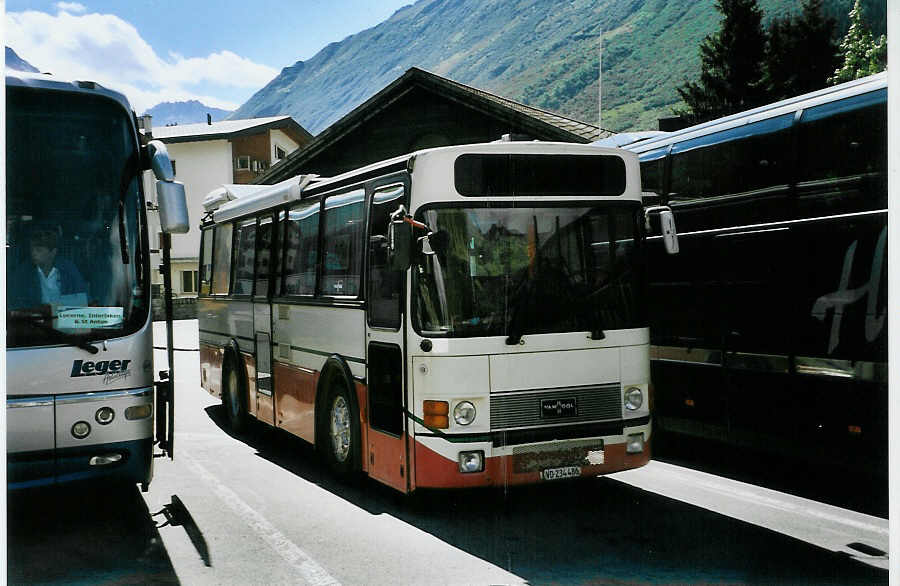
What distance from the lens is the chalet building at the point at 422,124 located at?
2053 cm

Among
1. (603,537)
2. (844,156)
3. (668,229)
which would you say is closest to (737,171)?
(844,156)

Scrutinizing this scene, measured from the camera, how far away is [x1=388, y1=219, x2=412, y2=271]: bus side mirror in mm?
6613

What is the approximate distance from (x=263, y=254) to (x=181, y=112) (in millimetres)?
2949

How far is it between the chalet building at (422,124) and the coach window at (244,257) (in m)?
9.73

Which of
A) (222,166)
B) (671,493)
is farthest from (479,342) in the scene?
(222,166)

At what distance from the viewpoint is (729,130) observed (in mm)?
8492

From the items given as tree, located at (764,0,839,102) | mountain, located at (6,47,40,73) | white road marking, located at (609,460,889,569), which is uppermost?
tree, located at (764,0,839,102)

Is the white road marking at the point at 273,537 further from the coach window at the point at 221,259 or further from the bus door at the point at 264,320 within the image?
the coach window at the point at 221,259

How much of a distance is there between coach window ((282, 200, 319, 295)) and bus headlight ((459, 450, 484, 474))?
2.95 m

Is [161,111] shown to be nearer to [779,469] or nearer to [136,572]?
[136,572]

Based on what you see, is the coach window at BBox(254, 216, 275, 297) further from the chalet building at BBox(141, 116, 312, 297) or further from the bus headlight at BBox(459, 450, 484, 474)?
the chalet building at BBox(141, 116, 312, 297)

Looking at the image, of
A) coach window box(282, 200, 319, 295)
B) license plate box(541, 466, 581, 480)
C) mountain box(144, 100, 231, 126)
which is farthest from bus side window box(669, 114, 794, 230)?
mountain box(144, 100, 231, 126)

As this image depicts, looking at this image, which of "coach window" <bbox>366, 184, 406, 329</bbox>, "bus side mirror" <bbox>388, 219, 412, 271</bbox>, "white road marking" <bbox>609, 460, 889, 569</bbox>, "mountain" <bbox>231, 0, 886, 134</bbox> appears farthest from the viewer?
"mountain" <bbox>231, 0, 886, 134</bbox>

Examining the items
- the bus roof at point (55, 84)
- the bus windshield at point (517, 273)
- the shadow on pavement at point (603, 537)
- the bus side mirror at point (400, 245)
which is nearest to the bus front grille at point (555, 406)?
the bus windshield at point (517, 273)
